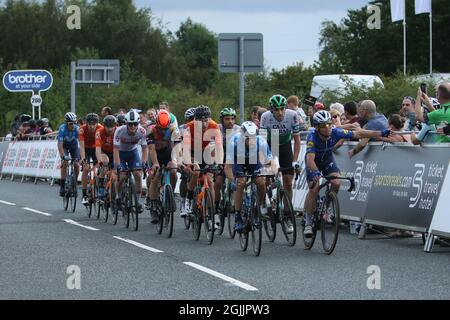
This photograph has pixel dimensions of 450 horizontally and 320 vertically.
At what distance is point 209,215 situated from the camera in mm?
15148

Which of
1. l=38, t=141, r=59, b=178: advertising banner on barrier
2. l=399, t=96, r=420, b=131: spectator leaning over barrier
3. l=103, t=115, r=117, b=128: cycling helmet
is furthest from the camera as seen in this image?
l=38, t=141, r=59, b=178: advertising banner on barrier

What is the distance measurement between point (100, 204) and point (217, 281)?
344 inches

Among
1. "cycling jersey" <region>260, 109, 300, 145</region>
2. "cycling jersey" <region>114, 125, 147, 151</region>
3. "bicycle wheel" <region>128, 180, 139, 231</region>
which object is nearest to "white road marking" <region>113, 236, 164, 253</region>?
"bicycle wheel" <region>128, 180, 139, 231</region>

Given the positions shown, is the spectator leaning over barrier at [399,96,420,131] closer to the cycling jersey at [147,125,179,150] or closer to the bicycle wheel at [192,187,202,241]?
the cycling jersey at [147,125,179,150]

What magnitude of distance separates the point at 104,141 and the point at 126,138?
152 centimetres

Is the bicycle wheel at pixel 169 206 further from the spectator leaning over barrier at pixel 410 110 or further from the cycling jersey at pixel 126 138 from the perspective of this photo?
the spectator leaning over barrier at pixel 410 110

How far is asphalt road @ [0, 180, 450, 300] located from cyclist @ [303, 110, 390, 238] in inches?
22.8

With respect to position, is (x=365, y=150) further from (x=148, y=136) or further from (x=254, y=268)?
(x=254, y=268)

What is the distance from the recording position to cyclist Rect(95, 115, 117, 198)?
18766 millimetres

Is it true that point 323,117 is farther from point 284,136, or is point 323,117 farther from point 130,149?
point 130,149

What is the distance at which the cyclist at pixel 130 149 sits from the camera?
1762 cm

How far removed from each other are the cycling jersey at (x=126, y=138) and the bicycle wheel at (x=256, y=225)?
4.17 meters

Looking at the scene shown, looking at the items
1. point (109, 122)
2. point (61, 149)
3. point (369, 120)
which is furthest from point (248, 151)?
point (61, 149)
